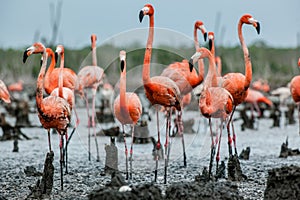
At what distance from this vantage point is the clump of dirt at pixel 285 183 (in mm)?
4348

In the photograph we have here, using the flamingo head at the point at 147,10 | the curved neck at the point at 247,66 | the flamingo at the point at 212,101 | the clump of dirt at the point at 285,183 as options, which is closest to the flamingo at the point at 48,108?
the flamingo head at the point at 147,10

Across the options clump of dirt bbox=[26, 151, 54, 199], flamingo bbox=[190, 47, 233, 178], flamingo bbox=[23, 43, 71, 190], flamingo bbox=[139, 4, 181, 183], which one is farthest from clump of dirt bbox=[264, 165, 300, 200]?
flamingo bbox=[23, 43, 71, 190]

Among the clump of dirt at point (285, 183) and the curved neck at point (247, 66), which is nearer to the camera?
the clump of dirt at point (285, 183)

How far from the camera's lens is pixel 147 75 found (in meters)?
6.20

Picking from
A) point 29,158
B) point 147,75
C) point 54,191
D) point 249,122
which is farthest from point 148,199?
point 249,122

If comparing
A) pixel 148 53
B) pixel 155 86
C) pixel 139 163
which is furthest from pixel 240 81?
pixel 139 163

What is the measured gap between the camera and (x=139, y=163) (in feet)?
25.2

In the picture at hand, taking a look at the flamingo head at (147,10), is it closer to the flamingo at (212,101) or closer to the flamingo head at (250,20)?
the flamingo at (212,101)

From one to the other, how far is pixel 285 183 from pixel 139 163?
3.55m

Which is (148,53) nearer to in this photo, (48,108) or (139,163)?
(48,108)

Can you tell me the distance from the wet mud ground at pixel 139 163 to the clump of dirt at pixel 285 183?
31 cm

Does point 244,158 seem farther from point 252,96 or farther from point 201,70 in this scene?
point 252,96

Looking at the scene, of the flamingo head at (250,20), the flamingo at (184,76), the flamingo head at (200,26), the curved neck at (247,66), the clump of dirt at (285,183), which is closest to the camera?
the clump of dirt at (285,183)

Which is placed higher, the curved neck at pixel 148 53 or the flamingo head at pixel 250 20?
the flamingo head at pixel 250 20
